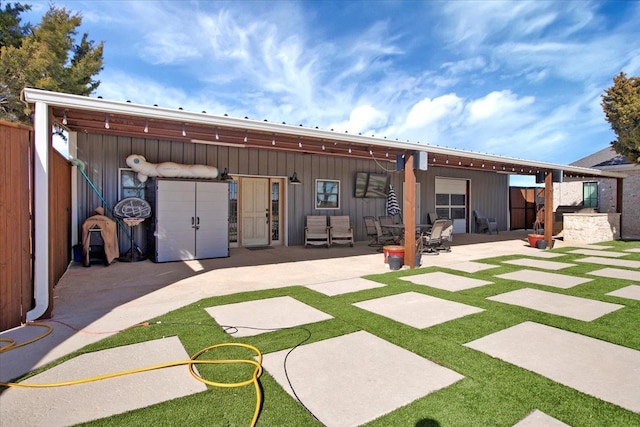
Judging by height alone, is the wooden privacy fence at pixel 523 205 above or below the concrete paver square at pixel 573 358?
above

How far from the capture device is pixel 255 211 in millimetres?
9531

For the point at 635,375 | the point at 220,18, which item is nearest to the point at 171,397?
the point at 635,375

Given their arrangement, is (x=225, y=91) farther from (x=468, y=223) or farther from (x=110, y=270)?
(x=468, y=223)

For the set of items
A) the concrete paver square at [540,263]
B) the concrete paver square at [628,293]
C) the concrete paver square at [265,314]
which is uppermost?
the concrete paver square at [540,263]

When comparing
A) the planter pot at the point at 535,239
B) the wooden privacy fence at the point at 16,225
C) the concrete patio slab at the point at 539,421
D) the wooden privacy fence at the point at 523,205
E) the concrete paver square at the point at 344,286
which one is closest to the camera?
the concrete patio slab at the point at 539,421

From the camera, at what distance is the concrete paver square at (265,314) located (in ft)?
11.1

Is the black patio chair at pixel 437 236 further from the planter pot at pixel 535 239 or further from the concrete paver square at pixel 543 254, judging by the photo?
the planter pot at pixel 535 239

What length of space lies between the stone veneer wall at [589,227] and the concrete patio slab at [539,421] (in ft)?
37.8

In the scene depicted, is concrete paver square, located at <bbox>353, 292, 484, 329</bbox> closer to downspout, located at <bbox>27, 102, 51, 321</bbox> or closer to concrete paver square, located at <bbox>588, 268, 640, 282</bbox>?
downspout, located at <bbox>27, 102, 51, 321</bbox>

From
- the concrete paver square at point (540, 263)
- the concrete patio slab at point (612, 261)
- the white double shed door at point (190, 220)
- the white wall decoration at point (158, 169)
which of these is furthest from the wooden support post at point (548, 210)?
the white wall decoration at point (158, 169)

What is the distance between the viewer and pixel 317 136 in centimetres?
563

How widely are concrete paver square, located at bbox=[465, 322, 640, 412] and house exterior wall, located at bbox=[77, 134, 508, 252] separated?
7.19 meters

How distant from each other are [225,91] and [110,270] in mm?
8993

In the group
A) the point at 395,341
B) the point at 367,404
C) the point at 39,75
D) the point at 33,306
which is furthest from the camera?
the point at 39,75
